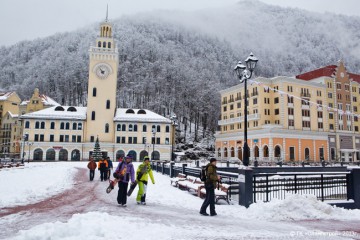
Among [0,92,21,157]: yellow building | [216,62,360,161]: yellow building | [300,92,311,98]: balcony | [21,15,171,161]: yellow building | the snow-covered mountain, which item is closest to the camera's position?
[216,62,360,161]: yellow building

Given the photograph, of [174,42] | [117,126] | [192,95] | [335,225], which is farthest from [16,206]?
[174,42]

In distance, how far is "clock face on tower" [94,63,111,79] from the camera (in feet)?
202

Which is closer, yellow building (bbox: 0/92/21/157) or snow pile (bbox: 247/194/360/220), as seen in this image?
snow pile (bbox: 247/194/360/220)

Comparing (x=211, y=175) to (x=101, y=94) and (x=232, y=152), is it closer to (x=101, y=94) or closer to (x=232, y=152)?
(x=232, y=152)

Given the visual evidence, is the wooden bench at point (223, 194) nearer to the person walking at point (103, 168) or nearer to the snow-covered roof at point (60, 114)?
the person walking at point (103, 168)

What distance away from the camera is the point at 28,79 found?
337 ft

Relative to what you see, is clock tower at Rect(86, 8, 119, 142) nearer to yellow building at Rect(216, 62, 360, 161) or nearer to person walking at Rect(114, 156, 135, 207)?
yellow building at Rect(216, 62, 360, 161)

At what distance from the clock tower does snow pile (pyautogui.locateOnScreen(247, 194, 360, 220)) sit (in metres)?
53.6

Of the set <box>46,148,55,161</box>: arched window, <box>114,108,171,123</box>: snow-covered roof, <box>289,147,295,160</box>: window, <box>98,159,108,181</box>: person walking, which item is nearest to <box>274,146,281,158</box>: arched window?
<box>289,147,295,160</box>: window

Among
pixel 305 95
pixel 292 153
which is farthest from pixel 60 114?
pixel 305 95

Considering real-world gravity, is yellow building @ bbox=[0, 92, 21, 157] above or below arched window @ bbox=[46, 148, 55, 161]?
above

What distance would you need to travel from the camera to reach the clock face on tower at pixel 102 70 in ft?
202

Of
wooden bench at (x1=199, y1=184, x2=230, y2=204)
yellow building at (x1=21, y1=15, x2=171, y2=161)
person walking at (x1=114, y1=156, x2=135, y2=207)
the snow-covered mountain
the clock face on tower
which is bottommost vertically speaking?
wooden bench at (x1=199, y1=184, x2=230, y2=204)

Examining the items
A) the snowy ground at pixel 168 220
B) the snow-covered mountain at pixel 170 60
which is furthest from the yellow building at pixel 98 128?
the snowy ground at pixel 168 220
